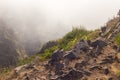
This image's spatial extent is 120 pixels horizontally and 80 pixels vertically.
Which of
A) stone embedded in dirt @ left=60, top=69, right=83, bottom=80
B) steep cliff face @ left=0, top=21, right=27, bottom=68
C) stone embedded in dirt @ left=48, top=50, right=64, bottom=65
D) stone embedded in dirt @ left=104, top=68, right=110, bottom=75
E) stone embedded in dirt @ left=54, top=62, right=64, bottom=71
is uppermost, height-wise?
steep cliff face @ left=0, top=21, right=27, bottom=68

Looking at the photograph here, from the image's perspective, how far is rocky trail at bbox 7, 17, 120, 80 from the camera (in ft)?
224

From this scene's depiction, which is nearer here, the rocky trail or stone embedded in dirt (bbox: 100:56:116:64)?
the rocky trail

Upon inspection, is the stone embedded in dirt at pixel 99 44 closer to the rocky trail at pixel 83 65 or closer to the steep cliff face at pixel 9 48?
the rocky trail at pixel 83 65

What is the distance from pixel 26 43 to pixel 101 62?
307 feet

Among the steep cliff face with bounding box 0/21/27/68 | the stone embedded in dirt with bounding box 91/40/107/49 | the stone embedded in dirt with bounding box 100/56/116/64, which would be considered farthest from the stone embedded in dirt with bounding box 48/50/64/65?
the steep cliff face with bounding box 0/21/27/68

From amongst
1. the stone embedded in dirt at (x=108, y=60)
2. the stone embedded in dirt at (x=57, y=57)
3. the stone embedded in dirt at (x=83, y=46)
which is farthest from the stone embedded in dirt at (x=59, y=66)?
the stone embedded in dirt at (x=108, y=60)

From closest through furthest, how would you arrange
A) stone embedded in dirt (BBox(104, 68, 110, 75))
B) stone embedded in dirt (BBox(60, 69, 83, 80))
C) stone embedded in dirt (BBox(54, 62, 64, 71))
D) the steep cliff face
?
stone embedded in dirt (BBox(104, 68, 110, 75)) → stone embedded in dirt (BBox(60, 69, 83, 80)) → stone embedded in dirt (BBox(54, 62, 64, 71)) → the steep cliff face

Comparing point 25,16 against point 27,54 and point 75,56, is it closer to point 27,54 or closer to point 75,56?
point 27,54

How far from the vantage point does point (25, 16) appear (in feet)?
565

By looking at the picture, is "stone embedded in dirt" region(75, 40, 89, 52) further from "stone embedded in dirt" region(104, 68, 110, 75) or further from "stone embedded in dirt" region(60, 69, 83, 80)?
"stone embedded in dirt" region(104, 68, 110, 75)

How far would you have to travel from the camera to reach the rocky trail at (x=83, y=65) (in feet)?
224

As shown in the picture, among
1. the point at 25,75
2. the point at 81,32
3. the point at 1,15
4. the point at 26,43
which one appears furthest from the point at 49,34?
the point at 25,75

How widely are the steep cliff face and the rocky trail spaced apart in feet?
176

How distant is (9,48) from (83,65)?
77.5m
